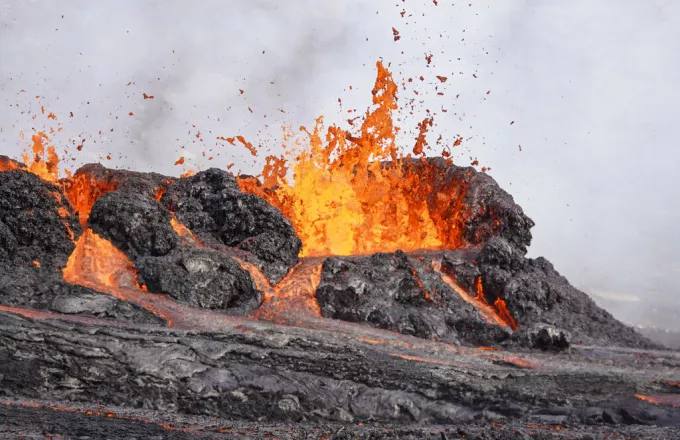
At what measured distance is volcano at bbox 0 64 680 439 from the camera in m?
14.7

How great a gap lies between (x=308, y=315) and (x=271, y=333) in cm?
796

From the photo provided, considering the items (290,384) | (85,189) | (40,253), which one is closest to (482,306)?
(290,384)

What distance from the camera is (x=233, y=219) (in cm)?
3597

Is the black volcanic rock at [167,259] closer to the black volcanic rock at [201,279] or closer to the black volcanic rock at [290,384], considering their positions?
the black volcanic rock at [201,279]

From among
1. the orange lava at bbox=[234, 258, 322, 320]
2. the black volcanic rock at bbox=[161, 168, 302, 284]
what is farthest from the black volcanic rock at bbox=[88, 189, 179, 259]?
the orange lava at bbox=[234, 258, 322, 320]

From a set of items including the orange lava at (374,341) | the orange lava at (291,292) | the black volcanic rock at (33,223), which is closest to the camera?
the orange lava at (374,341)

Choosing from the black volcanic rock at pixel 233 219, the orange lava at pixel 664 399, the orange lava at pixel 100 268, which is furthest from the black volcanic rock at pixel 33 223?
the orange lava at pixel 664 399

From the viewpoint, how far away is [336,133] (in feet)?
145

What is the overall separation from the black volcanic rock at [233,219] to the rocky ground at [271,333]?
13 centimetres

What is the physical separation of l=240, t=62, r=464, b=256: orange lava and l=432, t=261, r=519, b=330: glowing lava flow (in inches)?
282

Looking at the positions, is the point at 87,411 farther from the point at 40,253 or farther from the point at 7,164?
the point at 7,164

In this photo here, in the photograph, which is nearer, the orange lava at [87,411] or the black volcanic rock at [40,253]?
the orange lava at [87,411]

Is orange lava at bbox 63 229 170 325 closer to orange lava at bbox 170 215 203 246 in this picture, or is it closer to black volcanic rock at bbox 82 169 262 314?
black volcanic rock at bbox 82 169 262 314

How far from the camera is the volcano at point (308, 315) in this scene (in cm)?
1472
